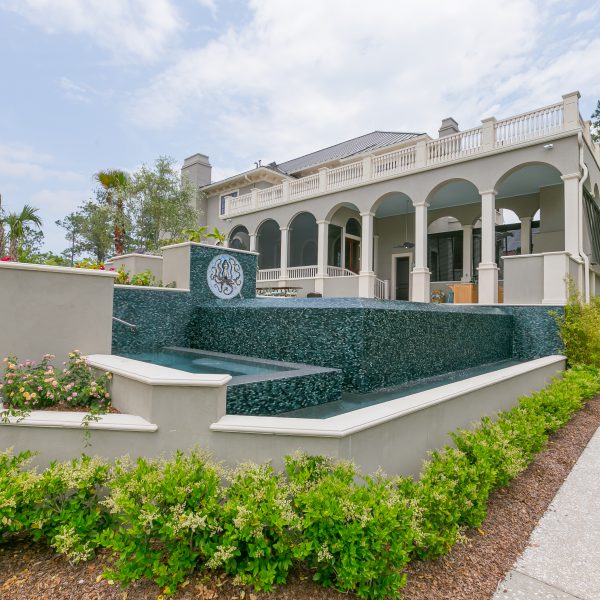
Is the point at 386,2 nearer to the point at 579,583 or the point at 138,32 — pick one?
the point at 138,32

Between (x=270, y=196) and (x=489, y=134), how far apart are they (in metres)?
9.92

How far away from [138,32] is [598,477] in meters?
10.6

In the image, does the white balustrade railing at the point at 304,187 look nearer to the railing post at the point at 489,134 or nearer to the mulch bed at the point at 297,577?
the railing post at the point at 489,134

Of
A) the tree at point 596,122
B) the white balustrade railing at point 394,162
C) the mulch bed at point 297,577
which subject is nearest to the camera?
the mulch bed at point 297,577

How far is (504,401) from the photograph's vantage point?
17.7ft

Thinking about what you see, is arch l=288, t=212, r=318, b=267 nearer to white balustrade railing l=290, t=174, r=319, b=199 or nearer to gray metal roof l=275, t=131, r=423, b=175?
white balustrade railing l=290, t=174, r=319, b=199

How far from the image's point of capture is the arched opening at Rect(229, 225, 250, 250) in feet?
67.6

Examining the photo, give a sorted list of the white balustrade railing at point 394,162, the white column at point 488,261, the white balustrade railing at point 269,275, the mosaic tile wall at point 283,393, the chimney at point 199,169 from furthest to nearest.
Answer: the chimney at point 199,169 < the white balustrade railing at point 269,275 < the white balustrade railing at point 394,162 < the white column at point 488,261 < the mosaic tile wall at point 283,393

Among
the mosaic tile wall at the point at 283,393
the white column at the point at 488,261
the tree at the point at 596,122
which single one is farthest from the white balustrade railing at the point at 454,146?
the tree at the point at 596,122

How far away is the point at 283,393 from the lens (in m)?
3.81

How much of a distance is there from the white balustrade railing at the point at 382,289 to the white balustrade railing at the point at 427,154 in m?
4.19

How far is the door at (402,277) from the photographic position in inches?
714

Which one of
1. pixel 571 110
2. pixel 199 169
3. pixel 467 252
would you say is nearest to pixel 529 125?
pixel 571 110

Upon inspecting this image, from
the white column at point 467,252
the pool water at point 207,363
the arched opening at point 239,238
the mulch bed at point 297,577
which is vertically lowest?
the mulch bed at point 297,577
